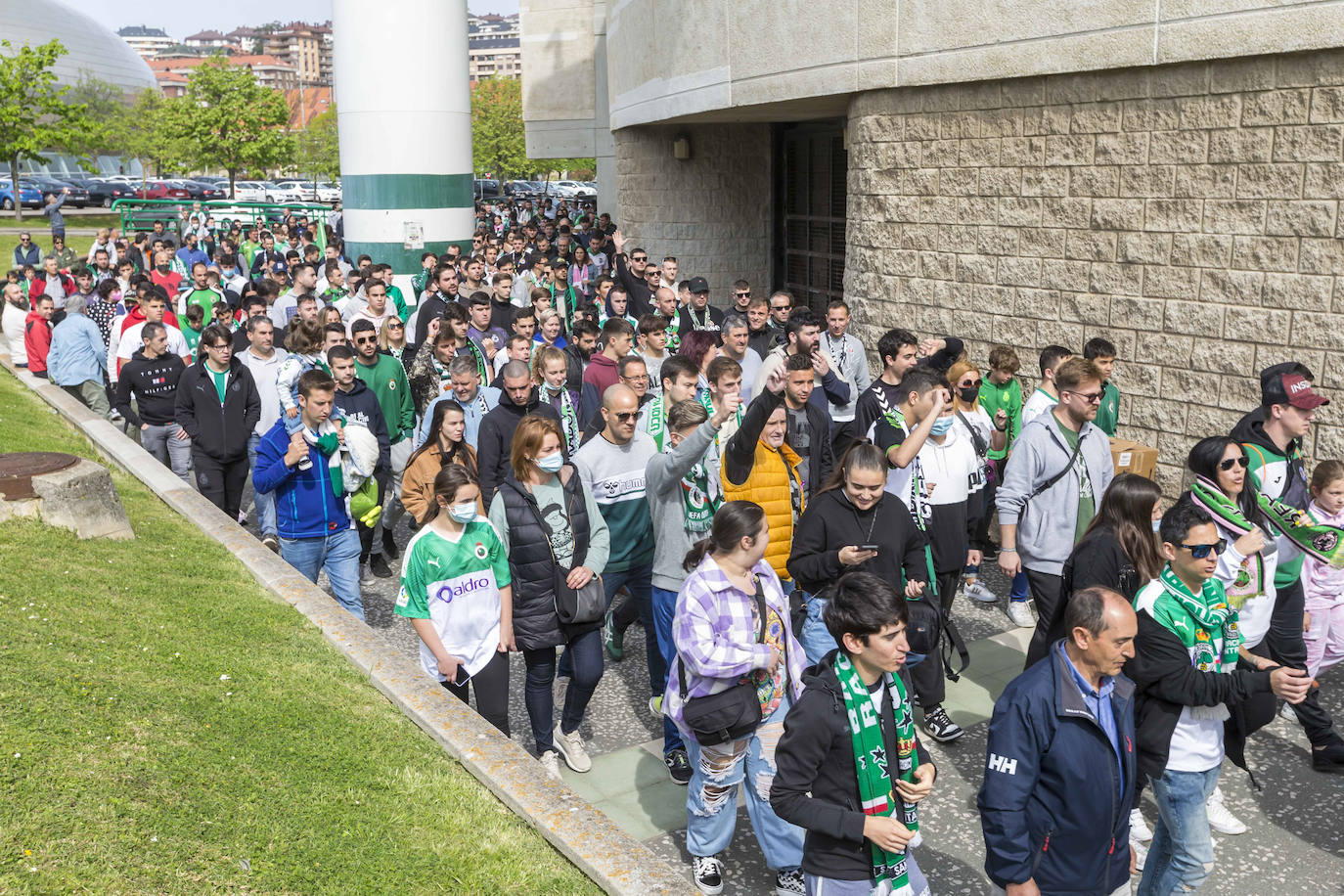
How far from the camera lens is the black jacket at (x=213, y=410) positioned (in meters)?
9.42

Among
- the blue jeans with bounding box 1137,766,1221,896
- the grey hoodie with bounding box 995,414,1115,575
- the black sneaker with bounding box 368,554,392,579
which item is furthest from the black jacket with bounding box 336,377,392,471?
the blue jeans with bounding box 1137,766,1221,896

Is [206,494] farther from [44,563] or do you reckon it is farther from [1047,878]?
[1047,878]

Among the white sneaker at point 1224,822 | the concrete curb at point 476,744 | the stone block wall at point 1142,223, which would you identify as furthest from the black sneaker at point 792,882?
the stone block wall at point 1142,223

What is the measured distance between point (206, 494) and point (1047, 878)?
812 cm

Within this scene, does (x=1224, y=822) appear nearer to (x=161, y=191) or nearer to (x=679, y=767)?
(x=679, y=767)

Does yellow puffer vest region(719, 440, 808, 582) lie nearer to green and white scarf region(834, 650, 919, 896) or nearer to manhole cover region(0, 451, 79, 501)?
green and white scarf region(834, 650, 919, 896)

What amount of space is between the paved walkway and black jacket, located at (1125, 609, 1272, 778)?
118 centimetres

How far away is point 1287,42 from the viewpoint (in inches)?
333

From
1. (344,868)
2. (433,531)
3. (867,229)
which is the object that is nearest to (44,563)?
(433,531)

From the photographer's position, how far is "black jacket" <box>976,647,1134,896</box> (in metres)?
3.66

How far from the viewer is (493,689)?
6043 millimetres

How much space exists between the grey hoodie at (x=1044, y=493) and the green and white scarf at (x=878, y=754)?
9.99 feet

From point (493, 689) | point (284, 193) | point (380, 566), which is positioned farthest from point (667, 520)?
point (284, 193)

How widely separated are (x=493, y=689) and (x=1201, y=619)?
3.47 m
